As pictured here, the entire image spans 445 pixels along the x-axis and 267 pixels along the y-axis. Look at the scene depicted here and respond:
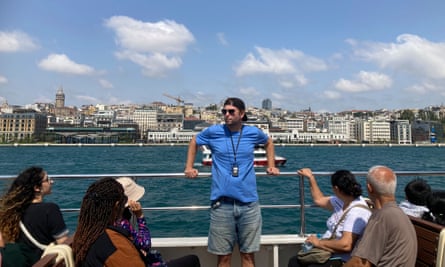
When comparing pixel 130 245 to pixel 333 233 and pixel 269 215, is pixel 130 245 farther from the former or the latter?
pixel 269 215

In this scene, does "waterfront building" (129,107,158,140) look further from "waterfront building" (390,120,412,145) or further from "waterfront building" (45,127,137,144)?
"waterfront building" (390,120,412,145)

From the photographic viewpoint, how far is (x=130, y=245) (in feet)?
5.55

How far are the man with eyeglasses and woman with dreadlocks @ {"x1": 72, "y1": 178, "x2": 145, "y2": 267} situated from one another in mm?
991

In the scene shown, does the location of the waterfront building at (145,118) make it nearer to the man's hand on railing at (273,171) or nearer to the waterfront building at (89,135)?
the waterfront building at (89,135)

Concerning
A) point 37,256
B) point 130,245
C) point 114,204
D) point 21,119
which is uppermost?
point 21,119

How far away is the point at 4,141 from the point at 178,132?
66.2 m

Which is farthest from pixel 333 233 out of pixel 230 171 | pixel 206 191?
pixel 206 191

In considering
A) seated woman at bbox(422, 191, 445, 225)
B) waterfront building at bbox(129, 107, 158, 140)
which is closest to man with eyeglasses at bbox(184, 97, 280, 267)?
seated woman at bbox(422, 191, 445, 225)

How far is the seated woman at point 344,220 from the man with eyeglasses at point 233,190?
453 millimetres

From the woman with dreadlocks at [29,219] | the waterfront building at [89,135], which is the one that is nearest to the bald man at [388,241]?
the woman with dreadlocks at [29,219]

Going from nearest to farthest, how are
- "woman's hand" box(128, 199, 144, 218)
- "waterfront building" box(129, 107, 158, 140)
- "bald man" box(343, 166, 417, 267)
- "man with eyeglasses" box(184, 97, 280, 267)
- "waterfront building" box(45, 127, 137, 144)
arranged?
"bald man" box(343, 166, 417, 267)
"woman's hand" box(128, 199, 144, 218)
"man with eyeglasses" box(184, 97, 280, 267)
"waterfront building" box(45, 127, 137, 144)
"waterfront building" box(129, 107, 158, 140)

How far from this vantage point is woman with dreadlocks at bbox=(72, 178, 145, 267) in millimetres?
1630

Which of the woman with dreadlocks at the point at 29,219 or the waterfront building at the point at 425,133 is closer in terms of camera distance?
the woman with dreadlocks at the point at 29,219

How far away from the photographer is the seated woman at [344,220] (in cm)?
236
